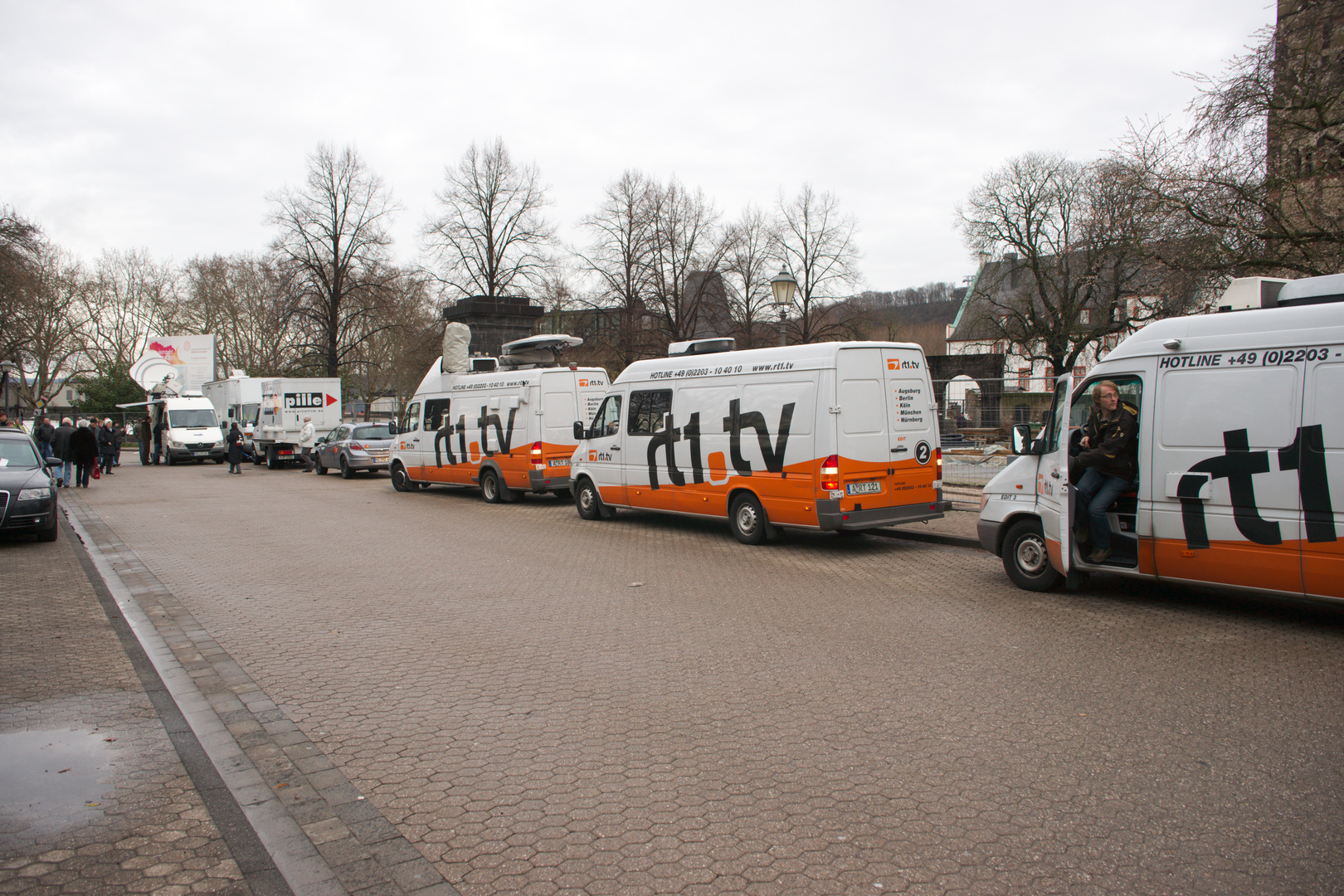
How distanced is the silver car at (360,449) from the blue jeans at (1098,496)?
20.4m

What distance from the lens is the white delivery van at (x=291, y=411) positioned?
3056 cm

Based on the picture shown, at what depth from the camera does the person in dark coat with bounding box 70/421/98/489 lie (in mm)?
22547

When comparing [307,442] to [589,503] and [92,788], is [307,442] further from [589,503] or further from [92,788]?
[92,788]

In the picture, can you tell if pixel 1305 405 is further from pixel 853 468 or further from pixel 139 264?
pixel 139 264

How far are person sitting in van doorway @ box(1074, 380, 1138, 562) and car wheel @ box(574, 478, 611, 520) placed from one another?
26.8 feet

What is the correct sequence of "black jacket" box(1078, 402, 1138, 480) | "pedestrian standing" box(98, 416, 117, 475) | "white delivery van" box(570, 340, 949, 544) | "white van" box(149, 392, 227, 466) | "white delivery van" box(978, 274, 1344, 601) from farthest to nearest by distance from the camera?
"white van" box(149, 392, 227, 466)
"pedestrian standing" box(98, 416, 117, 475)
"white delivery van" box(570, 340, 949, 544)
"black jacket" box(1078, 402, 1138, 480)
"white delivery van" box(978, 274, 1344, 601)

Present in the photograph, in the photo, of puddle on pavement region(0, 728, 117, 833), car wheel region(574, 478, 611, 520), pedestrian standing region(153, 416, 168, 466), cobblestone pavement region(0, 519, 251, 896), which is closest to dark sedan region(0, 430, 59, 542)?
cobblestone pavement region(0, 519, 251, 896)

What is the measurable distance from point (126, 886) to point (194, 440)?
34704 mm

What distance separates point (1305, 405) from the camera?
20.3ft

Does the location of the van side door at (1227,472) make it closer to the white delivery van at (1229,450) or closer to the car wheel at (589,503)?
the white delivery van at (1229,450)

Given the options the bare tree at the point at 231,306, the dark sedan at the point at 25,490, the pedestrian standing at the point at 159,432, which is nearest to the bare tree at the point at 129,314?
the bare tree at the point at 231,306

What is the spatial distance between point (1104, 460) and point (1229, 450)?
876mm

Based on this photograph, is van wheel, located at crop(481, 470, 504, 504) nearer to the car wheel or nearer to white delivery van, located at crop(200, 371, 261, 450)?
the car wheel

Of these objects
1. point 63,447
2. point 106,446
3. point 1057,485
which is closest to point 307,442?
point 106,446
